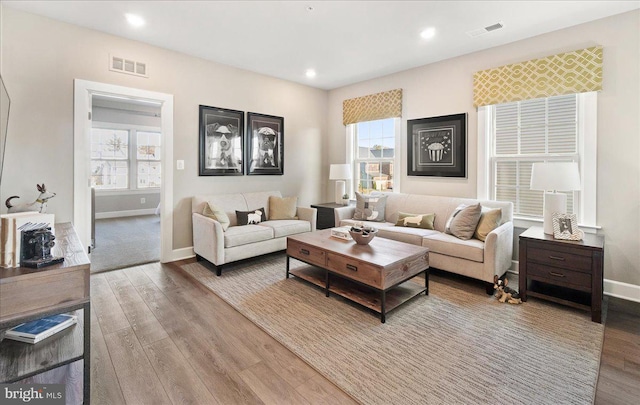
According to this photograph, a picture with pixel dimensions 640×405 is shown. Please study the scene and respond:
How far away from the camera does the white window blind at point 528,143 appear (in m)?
3.28

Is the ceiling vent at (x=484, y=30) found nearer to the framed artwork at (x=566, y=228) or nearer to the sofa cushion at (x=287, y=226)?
the framed artwork at (x=566, y=228)

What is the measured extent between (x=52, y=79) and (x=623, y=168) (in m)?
5.72

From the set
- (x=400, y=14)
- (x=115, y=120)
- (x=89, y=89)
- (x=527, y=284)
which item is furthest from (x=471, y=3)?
(x=115, y=120)

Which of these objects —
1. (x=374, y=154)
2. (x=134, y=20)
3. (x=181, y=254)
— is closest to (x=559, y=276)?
(x=374, y=154)

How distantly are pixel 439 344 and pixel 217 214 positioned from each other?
2835 mm

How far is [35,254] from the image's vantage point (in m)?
1.42

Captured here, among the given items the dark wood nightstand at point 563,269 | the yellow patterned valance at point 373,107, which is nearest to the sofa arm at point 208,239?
the yellow patterned valance at point 373,107

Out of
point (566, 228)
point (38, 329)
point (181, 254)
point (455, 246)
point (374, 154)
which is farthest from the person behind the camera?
point (374, 154)

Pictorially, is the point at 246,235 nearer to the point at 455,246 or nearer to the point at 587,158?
the point at 455,246

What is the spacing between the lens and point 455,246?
323cm

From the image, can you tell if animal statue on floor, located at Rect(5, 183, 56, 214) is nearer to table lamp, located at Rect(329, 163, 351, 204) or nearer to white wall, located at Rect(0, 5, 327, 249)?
white wall, located at Rect(0, 5, 327, 249)

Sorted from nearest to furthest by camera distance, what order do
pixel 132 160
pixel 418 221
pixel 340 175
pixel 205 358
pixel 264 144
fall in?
pixel 205 358
pixel 418 221
pixel 264 144
pixel 340 175
pixel 132 160

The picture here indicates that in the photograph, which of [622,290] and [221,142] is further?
[221,142]

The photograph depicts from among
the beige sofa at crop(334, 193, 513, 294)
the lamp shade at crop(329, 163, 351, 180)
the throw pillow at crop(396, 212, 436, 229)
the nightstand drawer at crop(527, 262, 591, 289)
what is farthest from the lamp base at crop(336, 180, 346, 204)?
the nightstand drawer at crop(527, 262, 591, 289)
